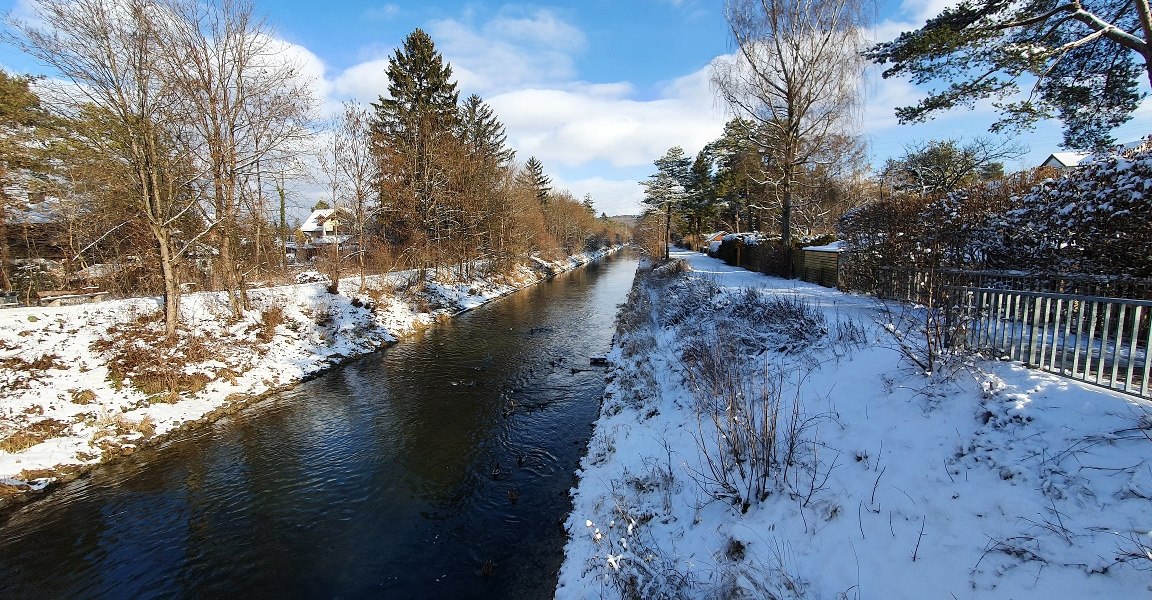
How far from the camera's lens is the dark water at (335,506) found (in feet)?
18.9

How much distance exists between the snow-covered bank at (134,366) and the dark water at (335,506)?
81cm

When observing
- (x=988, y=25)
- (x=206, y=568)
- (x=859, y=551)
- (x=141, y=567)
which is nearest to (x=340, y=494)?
(x=206, y=568)

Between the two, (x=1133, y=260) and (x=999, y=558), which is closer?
(x=999, y=558)

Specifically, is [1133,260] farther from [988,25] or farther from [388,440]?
[388,440]

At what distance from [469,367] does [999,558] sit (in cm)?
1281

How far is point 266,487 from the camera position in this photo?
7.88 metres

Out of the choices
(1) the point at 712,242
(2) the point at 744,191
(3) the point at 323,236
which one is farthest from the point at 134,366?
(3) the point at 323,236

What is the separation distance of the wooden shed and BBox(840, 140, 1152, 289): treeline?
2672mm

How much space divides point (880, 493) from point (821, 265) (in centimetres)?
1450

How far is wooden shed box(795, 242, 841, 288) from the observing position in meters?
15.9

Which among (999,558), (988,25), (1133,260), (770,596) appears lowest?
(770,596)

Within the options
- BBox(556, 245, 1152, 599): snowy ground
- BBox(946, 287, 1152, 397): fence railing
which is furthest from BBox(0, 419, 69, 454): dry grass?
BBox(946, 287, 1152, 397): fence railing

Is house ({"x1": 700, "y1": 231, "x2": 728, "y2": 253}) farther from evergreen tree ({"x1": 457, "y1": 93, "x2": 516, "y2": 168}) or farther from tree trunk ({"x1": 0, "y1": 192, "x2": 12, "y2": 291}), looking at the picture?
tree trunk ({"x1": 0, "y1": 192, "x2": 12, "y2": 291})

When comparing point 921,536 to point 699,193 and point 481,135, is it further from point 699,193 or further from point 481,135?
point 699,193
